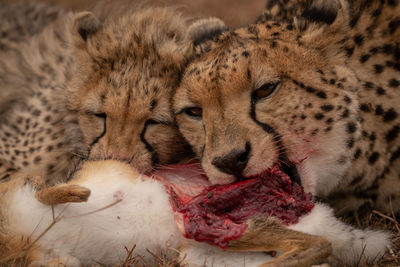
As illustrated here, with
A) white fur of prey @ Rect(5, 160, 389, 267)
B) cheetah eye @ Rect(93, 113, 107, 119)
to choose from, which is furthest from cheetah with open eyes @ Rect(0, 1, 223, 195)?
white fur of prey @ Rect(5, 160, 389, 267)

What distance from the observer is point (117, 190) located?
2.50m

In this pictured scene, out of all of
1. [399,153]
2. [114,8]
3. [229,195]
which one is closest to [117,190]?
[229,195]

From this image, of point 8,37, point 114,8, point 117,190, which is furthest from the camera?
point 8,37

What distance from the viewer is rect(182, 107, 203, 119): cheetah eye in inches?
104

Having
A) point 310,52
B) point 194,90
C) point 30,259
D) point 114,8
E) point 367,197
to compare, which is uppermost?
point 114,8

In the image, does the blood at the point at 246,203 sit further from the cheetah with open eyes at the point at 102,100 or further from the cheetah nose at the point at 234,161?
the cheetah with open eyes at the point at 102,100

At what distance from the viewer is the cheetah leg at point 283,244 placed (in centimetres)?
203

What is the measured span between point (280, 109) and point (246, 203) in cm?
42

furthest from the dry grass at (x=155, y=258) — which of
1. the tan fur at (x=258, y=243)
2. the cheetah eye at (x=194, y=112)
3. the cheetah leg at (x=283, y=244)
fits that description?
the cheetah eye at (x=194, y=112)

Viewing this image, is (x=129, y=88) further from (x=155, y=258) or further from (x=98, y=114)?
(x=155, y=258)

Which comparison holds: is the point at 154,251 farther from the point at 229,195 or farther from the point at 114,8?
the point at 114,8

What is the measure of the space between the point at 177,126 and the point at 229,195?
54 centimetres

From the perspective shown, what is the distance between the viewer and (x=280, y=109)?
248cm

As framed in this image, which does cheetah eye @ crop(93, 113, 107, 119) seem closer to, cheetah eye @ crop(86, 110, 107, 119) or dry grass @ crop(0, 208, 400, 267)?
cheetah eye @ crop(86, 110, 107, 119)
